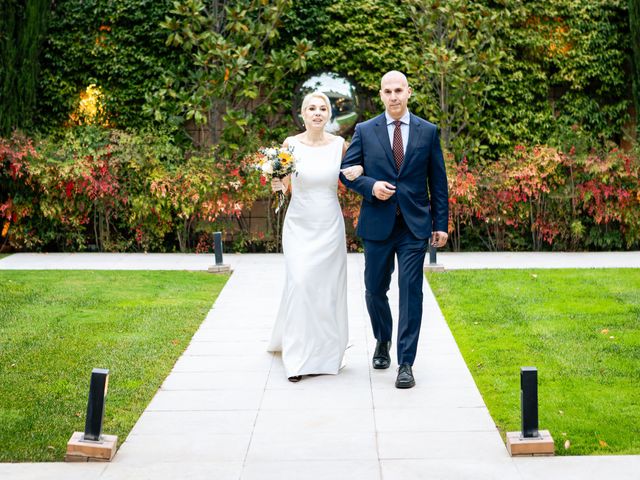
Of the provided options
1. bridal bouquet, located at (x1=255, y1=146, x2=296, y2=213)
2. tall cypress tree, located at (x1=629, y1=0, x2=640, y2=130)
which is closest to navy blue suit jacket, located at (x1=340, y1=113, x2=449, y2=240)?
bridal bouquet, located at (x1=255, y1=146, x2=296, y2=213)

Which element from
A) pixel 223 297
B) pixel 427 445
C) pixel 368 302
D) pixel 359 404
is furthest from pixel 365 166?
pixel 223 297

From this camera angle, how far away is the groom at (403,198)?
6914 millimetres

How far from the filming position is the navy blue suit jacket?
695cm

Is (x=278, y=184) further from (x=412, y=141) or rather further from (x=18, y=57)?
(x=18, y=57)

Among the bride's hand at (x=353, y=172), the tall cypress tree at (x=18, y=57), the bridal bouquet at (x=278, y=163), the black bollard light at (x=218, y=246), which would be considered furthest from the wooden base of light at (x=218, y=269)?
the bride's hand at (x=353, y=172)

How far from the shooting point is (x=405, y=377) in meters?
6.91

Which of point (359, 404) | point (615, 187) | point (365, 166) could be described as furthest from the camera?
point (615, 187)

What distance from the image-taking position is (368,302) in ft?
24.0

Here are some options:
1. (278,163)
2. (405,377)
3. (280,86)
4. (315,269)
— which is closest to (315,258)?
(315,269)

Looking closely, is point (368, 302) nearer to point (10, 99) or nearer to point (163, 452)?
point (163, 452)

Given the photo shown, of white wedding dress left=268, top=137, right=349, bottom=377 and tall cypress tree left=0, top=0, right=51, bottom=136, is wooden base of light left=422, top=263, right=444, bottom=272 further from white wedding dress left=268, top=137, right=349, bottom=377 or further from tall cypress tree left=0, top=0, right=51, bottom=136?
tall cypress tree left=0, top=0, right=51, bottom=136

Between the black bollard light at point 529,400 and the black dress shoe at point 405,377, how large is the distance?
1440mm

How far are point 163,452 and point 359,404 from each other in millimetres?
1480

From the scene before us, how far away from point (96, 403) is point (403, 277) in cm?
242
